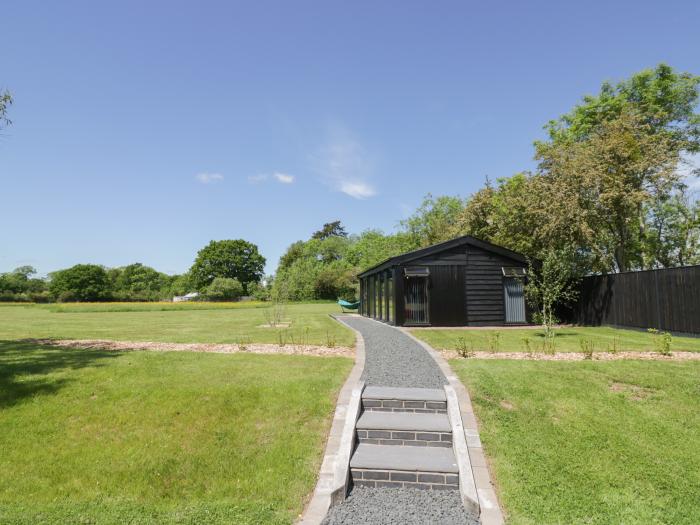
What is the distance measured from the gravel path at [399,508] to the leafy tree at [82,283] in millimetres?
80744

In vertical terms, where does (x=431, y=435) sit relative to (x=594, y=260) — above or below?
below

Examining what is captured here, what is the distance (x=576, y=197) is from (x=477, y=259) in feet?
18.5

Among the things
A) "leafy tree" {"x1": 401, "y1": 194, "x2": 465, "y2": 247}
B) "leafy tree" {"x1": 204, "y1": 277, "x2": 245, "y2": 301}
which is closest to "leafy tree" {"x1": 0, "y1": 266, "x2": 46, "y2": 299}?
"leafy tree" {"x1": 204, "y1": 277, "x2": 245, "y2": 301}

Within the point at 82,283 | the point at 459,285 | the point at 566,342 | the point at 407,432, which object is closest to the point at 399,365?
the point at 407,432

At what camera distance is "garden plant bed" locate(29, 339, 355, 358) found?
9.96 meters

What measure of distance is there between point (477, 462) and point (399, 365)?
3754 millimetres

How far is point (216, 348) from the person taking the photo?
35.1 feet

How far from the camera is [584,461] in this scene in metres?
4.99

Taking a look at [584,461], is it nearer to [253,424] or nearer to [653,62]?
[253,424]

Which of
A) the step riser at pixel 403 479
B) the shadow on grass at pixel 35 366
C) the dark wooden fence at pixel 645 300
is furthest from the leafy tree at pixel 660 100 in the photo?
the shadow on grass at pixel 35 366

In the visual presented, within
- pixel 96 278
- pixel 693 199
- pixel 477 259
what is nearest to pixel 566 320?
pixel 477 259

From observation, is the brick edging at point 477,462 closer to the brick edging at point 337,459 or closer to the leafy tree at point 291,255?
the brick edging at point 337,459

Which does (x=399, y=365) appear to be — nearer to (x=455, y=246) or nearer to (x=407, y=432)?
(x=407, y=432)

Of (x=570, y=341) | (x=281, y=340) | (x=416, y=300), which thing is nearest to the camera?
(x=281, y=340)
